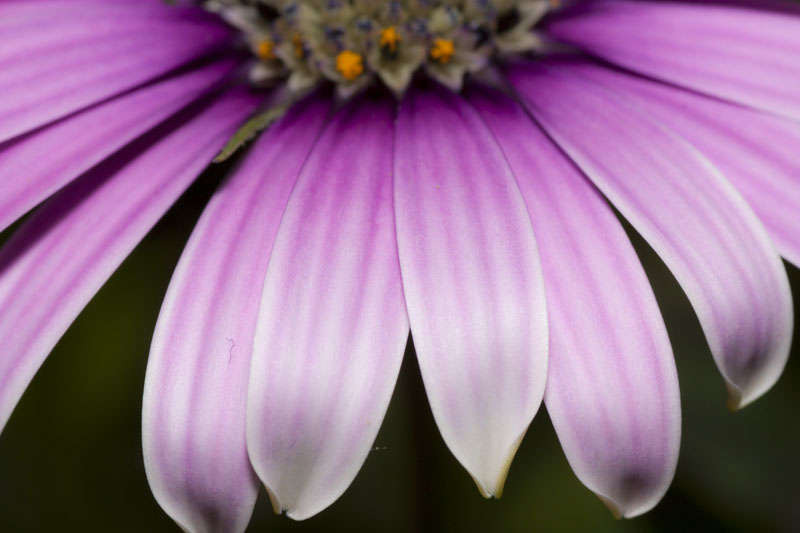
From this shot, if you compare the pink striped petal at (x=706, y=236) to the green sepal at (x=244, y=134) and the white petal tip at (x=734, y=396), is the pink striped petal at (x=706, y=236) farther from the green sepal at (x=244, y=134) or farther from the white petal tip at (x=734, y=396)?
the green sepal at (x=244, y=134)

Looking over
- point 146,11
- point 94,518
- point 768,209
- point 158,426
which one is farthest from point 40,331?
point 94,518

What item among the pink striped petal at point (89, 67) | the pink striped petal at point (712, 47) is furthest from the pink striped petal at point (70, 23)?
the pink striped petal at point (712, 47)

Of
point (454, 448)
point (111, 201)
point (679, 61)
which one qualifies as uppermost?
point (679, 61)

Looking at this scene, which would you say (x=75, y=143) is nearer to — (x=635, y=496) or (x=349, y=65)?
(x=349, y=65)

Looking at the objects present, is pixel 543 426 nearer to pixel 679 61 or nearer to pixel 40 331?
pixel 679 61

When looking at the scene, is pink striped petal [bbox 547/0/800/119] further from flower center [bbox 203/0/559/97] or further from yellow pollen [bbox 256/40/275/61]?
yellow pollen [bbox 256/40/275/61]

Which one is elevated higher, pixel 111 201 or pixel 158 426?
pixel 111 201
